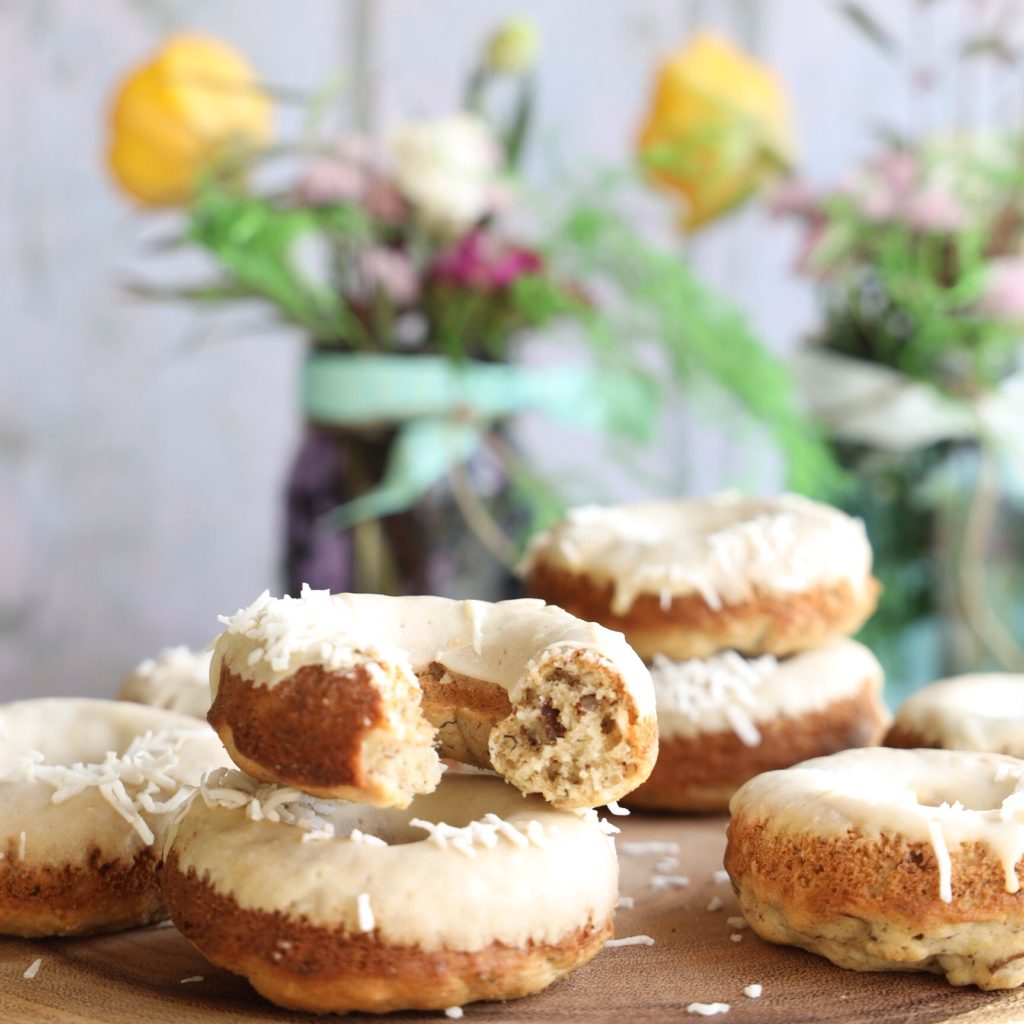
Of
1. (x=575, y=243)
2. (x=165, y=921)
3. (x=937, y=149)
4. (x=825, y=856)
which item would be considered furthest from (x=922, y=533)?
(x=165, y=921)

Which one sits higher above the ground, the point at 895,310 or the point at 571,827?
the point at 895,310

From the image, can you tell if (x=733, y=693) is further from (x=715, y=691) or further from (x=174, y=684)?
(x=174, y=684)

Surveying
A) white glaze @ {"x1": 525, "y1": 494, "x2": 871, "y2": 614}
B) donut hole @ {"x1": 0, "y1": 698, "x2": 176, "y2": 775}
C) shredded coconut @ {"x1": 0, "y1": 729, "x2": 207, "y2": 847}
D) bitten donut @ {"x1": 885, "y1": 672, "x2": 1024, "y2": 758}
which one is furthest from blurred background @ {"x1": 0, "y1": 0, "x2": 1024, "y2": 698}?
shredded coconut @ {"x1": 0, "y1": 729, "x2": 207, "y2": 847}

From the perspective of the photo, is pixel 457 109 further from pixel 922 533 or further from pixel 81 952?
pixel 81 952

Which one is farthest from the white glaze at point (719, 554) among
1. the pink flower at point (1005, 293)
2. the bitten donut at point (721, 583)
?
the pink flower at point (1005, 293)

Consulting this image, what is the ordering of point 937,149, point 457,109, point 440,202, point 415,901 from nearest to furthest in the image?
1. point 415,901
2. point 440,202
3. point 937,149
4. point 457,109

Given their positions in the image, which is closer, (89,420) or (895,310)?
(895,310)

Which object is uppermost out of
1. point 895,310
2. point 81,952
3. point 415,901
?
point 895,310
